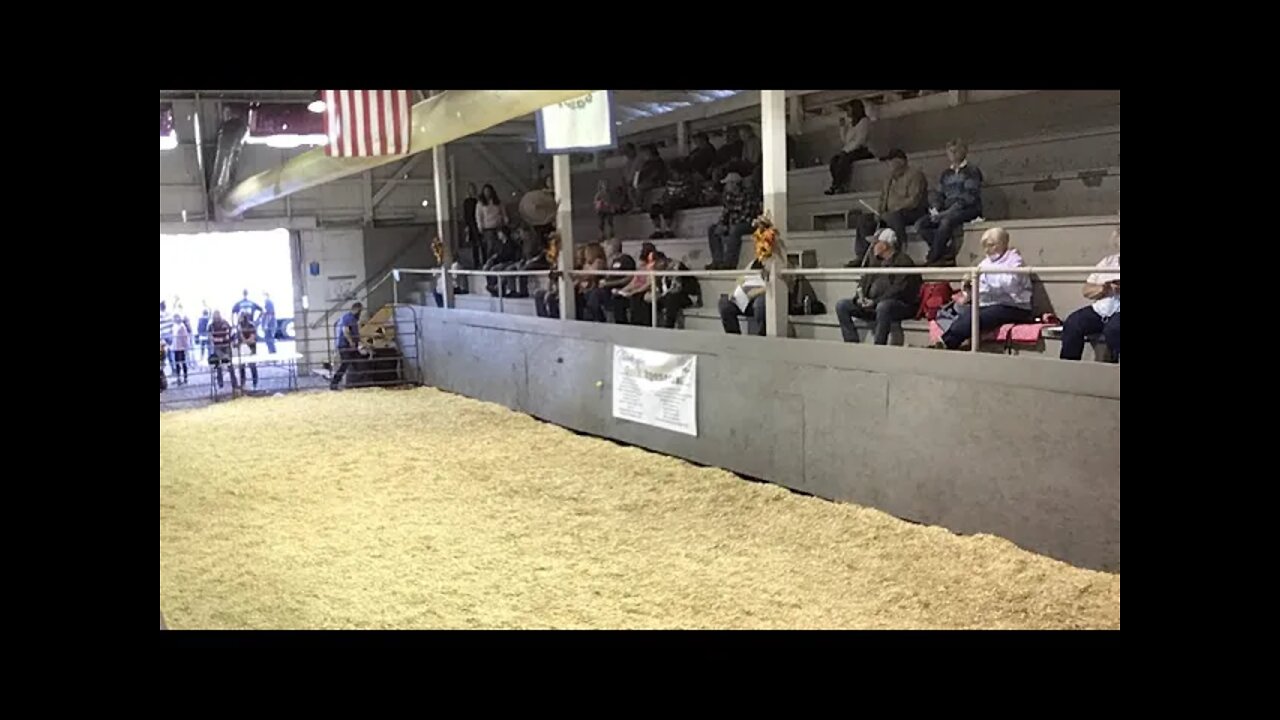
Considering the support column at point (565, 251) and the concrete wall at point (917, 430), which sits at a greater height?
the support column at point (565, 251)

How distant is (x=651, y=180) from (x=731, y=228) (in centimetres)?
482

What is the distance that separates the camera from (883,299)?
9.07 m

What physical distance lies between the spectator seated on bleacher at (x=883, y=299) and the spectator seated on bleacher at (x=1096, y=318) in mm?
1760

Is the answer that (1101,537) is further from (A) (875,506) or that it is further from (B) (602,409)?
(B) (602,409)

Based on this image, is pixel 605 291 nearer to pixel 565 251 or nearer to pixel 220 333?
Result: pixel 565 251

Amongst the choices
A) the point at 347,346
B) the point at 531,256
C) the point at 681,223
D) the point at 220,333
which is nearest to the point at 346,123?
the point at 531,256

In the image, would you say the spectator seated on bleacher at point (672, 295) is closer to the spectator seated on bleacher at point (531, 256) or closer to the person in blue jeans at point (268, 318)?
the spectator seated on bleacher at point (531, 256)

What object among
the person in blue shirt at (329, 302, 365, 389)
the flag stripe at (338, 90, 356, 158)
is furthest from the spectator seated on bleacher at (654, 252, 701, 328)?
the person in blue shirt at (329, 302, 365, 389)

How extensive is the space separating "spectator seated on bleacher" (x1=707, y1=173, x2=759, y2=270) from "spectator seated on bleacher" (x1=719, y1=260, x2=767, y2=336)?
61.5 inches

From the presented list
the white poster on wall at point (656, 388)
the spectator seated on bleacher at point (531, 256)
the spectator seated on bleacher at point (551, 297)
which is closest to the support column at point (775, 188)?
the white poster on wall at point (656, 388)

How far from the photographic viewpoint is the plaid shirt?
1243 centimetres

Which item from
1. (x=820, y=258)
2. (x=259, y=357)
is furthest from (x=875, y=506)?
(x=259, y=357)

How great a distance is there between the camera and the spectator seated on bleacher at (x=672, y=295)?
12031mm

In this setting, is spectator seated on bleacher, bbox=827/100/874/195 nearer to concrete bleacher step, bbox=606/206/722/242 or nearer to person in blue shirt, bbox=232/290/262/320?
concrete bleacher step, bbox=606/206/722/242
